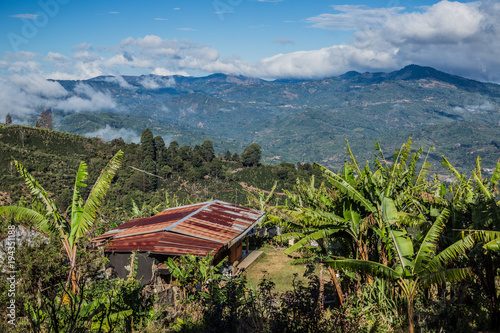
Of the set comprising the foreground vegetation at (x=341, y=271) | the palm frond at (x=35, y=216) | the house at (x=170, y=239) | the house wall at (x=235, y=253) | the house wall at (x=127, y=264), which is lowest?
the house wall at (x=235, y=253)

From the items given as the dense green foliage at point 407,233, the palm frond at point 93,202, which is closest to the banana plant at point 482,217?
the dense green foliage at point 407,233

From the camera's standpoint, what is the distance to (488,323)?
22.0 feet

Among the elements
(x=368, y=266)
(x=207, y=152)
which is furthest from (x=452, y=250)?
(x=207, y=152)

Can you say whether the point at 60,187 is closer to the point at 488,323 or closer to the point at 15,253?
the point at 15,253

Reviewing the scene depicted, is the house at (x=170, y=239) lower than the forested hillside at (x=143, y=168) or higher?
higher

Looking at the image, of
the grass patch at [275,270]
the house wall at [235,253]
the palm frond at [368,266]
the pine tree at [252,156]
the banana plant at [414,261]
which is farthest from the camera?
the pine tree at [252,156]

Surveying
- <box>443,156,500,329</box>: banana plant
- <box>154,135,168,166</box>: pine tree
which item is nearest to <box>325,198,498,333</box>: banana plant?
<box>443,156,500,329</box>: banana plant

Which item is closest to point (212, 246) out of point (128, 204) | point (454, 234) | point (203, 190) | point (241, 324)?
point (241, 324)

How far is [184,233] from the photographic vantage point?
11.1 m

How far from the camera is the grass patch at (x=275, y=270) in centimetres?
1157

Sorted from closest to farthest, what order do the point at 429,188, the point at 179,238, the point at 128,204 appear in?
1. the point at 429,188
2. the point at 179,238
3. the point at 128,204

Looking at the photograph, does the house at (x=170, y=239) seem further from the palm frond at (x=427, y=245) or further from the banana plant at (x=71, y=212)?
the palm frond at (x=427, y=245)

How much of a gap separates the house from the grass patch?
0.99m

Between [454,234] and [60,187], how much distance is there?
154ft
